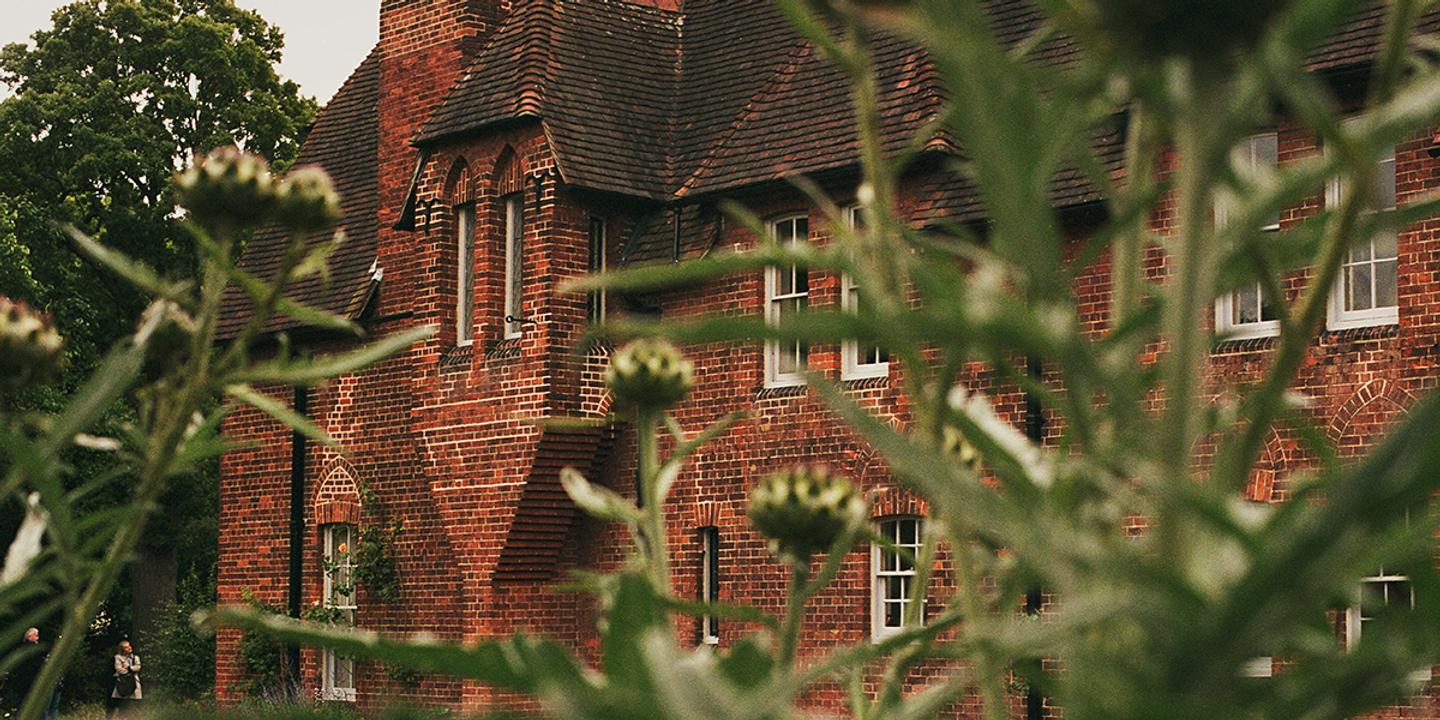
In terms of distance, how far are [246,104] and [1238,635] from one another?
39927mm

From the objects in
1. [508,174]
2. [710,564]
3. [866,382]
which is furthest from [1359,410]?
[508,174]

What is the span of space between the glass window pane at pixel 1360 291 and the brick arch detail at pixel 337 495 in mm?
12580

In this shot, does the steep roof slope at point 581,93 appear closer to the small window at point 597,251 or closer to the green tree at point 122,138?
the small window at point 597,251

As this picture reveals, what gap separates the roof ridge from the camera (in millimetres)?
20844

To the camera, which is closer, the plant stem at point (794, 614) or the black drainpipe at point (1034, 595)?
the plant stem at point (794, 614)

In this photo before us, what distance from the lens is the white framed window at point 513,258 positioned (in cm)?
2111

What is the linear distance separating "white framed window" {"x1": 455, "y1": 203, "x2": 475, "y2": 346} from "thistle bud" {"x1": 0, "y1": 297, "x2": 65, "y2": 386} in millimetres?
19910

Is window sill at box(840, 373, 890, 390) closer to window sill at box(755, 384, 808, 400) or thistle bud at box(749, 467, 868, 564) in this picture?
window sill at box(755, 384, 808, 400)

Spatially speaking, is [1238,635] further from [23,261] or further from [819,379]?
[23,261]

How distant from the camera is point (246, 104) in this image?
128 feet

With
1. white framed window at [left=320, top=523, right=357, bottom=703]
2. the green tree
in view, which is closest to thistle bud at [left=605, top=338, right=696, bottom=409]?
white framed window at [left=320, top=523, right=357, bottom=703]

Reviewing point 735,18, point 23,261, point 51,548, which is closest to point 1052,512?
point 51,548

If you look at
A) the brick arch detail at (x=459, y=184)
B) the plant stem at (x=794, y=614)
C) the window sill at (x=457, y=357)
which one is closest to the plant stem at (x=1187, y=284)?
the plant stem at (x=794, y=614)

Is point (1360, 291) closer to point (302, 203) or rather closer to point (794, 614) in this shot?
point (302, 203)
